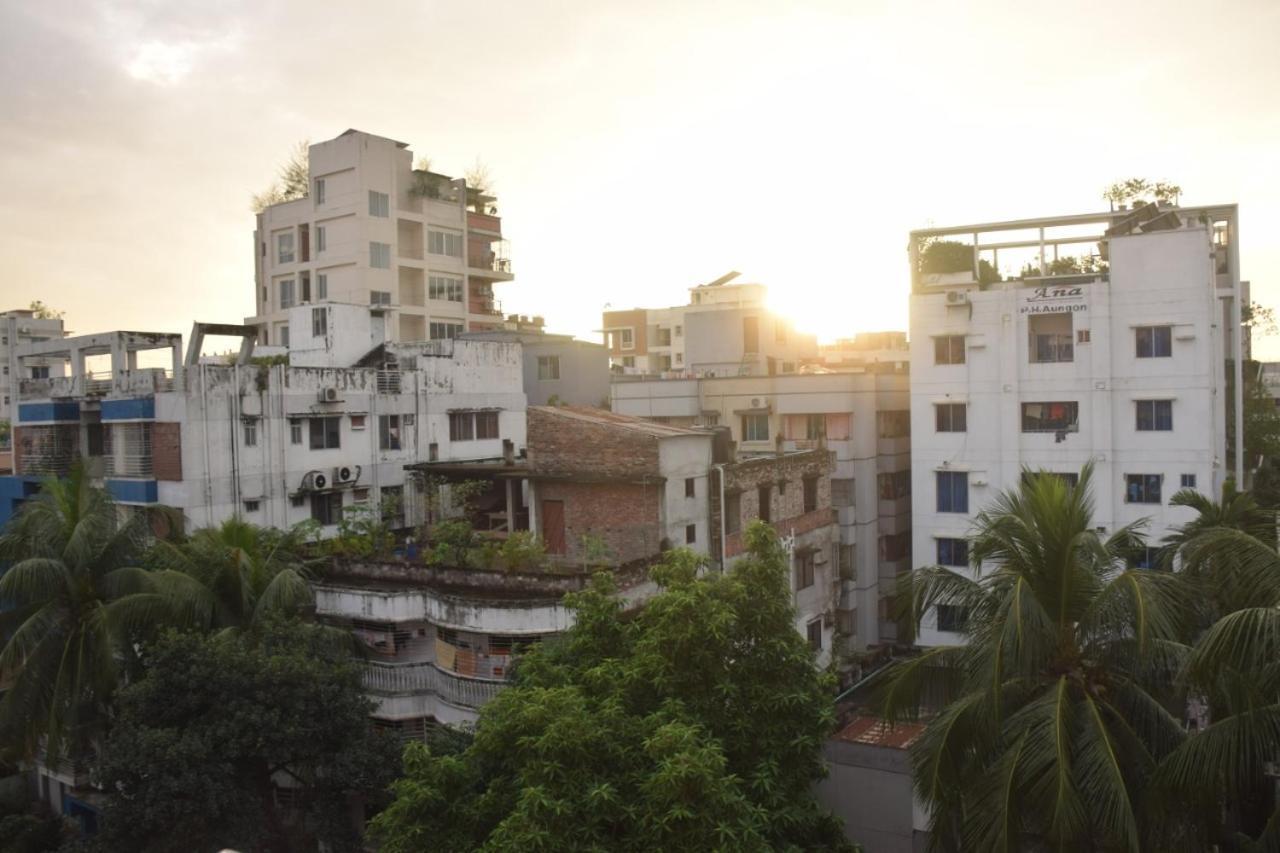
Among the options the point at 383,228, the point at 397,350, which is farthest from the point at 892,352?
the point at 397,350

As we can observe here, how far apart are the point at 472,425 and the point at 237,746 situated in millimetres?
16153

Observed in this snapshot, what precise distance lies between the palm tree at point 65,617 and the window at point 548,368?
22.3 metres

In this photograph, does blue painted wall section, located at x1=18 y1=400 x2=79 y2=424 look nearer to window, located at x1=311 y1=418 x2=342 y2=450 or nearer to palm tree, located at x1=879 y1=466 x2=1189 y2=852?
window, located at x1=311 y1=418 x2=342 y2=450

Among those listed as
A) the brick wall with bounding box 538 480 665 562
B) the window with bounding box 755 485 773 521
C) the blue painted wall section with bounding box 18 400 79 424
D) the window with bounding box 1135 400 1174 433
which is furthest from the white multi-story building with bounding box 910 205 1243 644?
the blue painted wall section with bounding box 18 400 79 424

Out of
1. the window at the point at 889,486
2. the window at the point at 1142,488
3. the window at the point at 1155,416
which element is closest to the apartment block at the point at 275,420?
the window at the point at 889,486

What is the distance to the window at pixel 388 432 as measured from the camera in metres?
29.6

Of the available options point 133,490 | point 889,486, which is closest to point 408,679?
point 133,490

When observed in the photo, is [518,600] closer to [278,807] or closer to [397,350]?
[278,807]

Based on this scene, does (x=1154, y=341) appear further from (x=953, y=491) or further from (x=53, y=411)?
(x=53, y=411)

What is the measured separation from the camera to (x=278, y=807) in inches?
823

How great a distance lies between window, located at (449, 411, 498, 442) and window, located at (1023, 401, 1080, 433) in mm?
17452

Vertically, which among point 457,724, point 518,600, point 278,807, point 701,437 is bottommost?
point 278,807

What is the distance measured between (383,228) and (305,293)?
5057 millimetres

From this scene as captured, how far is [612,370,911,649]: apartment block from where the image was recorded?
1394 inches
